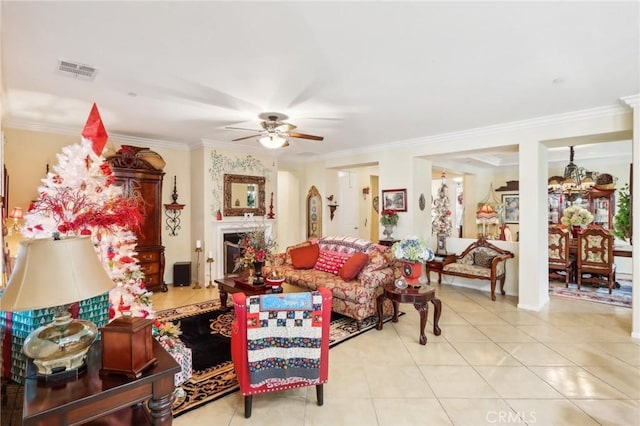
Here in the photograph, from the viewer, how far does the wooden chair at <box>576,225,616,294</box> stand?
5.09m

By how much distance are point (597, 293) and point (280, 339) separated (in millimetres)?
5627

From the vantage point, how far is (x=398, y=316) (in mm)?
4105

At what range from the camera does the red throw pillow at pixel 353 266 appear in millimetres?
3943

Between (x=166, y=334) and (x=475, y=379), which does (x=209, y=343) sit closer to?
(x=166, y=334)

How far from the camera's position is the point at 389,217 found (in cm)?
575

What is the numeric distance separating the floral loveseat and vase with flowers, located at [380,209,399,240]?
1.36 metres

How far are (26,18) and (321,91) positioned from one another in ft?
7.37

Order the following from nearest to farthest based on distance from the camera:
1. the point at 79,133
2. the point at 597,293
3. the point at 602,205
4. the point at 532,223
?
the point at 532,223 → the point at 79,133 → the point at 597,293 → the point at 602,205

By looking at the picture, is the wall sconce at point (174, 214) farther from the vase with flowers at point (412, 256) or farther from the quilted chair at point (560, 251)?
the quilted chair at point (560, 251)

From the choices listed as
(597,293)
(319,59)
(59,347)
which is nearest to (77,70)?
(319,59)

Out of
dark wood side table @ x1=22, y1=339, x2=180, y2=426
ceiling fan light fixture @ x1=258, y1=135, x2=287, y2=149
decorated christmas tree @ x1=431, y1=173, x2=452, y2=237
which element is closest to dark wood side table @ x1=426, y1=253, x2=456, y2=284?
decorated christmas tree @ x1=431, y1=173, x2=452, y2=237

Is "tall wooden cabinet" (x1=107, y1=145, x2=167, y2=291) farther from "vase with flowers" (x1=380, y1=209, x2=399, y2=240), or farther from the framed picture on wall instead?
the framed picture on wall

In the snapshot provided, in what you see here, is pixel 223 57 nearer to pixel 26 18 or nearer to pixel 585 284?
pixel 26 18

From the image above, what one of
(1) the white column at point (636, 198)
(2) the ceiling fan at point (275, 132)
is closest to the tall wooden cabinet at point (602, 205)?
(1) the white column at point (636, 198)
